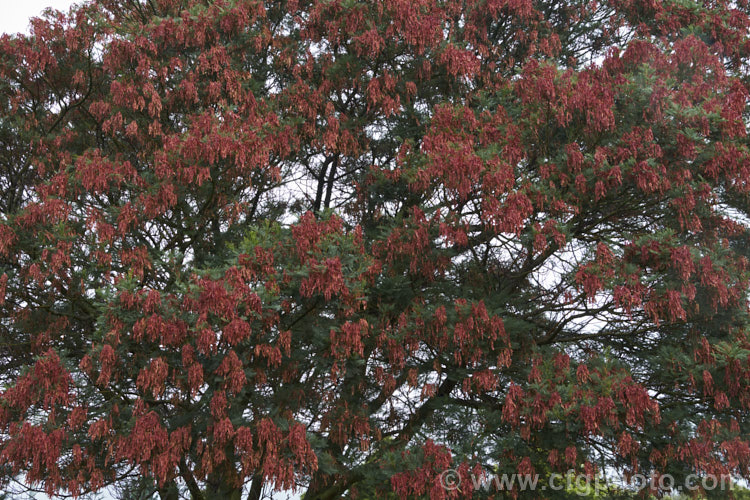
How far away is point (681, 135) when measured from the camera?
21.6 ft

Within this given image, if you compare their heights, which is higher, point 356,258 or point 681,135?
point 681,135

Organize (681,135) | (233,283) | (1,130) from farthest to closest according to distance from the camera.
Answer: (1,130) < (681,135) < (233,283)

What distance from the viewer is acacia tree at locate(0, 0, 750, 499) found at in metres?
5.98

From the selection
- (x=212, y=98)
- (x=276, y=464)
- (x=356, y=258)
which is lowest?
(x=276, y=464)

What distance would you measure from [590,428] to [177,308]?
347cm

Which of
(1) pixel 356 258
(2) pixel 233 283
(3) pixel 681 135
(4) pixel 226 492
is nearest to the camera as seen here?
(2) pixel 233 283

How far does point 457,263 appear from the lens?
7.95 meters

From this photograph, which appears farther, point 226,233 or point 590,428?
point 226,233

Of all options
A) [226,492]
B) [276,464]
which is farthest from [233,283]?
[226,492]

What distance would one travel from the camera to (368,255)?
6.50m

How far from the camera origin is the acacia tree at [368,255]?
5984 millimetres

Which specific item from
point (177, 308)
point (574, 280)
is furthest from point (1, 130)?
point (574, 280)

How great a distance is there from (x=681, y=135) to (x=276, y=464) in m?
4.59

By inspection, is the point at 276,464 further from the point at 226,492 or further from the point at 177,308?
the point at 226,492
